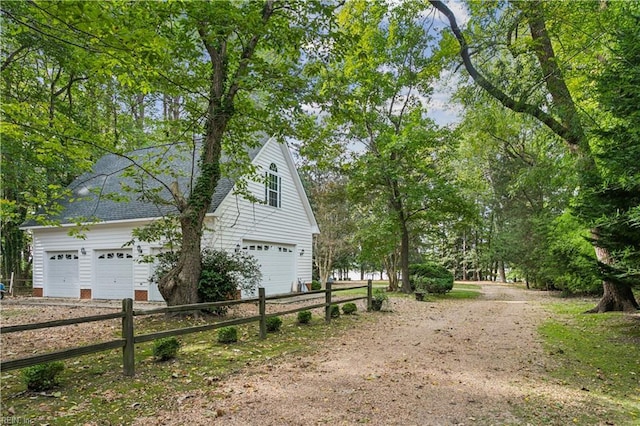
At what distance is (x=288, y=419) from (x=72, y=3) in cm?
499

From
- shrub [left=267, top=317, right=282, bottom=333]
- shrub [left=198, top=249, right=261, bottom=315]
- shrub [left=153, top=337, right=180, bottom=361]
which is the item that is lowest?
shrub [left=267, top=317, right=282, bottom=333]

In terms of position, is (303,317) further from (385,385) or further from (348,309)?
(385,385)

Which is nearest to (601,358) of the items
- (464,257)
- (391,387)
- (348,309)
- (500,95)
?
(391,387)

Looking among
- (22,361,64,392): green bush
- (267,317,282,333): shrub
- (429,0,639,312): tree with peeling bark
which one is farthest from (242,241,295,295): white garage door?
(22,361,64,392): green bush

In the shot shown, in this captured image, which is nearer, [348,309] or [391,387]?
[391,387]

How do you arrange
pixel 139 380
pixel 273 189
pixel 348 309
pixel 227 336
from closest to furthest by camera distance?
1. pixel 139 380
2. pixel 227 336
3. pixel 348 309
4. pixel 273 189

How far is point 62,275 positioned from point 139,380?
14.5 meters

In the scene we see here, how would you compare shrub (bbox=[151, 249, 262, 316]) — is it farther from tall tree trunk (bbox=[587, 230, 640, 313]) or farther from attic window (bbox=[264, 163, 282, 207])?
tall tree trunk (bbox=[587, 230, 640, 313])

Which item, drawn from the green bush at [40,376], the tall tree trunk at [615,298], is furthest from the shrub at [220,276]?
Answer: the tall tree trunk at [615,298]

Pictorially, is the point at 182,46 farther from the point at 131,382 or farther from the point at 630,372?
the point at 630,372

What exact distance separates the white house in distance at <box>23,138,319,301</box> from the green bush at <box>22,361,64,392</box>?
8402mm

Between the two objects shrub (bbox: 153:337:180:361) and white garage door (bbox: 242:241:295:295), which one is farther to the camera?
white garage door (bbox: 242:241:295:295)

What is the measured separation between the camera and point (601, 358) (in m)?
6.16

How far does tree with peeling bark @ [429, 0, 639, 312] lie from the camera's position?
8047mm
